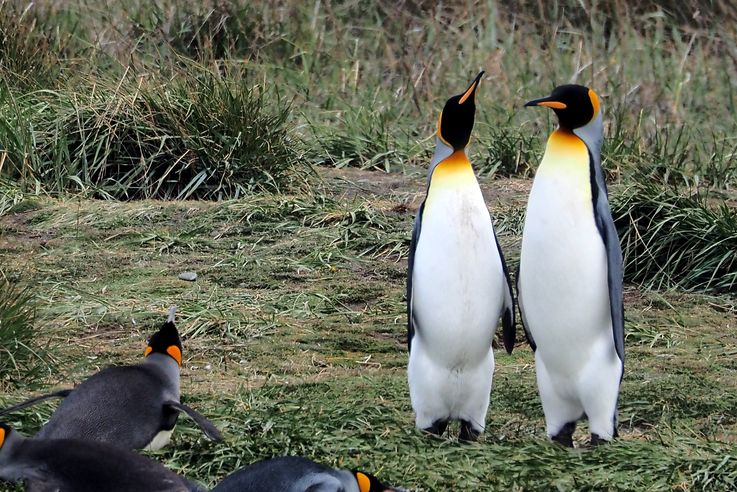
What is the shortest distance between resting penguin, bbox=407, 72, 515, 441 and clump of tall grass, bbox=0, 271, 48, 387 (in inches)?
55.4

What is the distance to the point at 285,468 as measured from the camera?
10.5 ft

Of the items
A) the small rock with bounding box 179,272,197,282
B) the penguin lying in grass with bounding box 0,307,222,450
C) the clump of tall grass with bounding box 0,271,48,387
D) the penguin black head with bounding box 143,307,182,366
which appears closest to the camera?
the penguin lying in grass with bounding box 0,307,222,450

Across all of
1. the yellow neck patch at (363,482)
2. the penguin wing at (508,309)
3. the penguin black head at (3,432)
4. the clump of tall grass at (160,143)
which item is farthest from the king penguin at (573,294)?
the clump of tall grass at (160,143)

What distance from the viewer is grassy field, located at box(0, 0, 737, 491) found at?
423 centimetres

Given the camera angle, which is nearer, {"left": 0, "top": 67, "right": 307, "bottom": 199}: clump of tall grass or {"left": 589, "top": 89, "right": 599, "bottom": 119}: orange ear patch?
{"left": 589, "top": 89, "right": 599, "bottom": 119}: orange ear patch

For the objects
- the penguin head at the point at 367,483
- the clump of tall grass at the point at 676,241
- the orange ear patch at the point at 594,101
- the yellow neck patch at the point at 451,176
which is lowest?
the clump of tall grass at the point at 676,241

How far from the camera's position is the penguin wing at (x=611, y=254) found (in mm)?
4387

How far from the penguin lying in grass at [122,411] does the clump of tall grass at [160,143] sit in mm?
3868

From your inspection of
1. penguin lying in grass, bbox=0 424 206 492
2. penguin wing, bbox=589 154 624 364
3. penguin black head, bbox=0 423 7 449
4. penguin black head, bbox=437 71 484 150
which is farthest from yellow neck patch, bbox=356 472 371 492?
penguin black head, bbox=437 71 484 150

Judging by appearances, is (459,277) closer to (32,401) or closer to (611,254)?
(611,254)

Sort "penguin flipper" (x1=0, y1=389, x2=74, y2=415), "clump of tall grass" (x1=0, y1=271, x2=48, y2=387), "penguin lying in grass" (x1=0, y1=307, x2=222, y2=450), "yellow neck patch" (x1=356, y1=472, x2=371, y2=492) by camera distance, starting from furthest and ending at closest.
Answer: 1. "clump of tall grass" (x1=0, y1=271, x2=48, y2=387)
2. "penguin flipper" (x1=0, y1=389, x2=74, y2=415)
3. "penguin lying in grass" (x1=0, y1=307, x2=222, y2=450)
4. "yellow neck patch" (x1=356, y1=472, x2=371, y2=492)

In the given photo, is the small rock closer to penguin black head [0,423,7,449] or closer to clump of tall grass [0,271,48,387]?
clump of tall grass [0,271,48,387]

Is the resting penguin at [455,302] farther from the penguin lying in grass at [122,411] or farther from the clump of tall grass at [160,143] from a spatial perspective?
the clump of tall grass at [160,143]

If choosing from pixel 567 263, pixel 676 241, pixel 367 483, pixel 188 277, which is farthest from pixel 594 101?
pixel 188 277
